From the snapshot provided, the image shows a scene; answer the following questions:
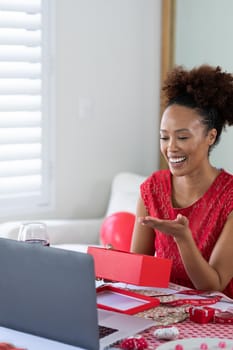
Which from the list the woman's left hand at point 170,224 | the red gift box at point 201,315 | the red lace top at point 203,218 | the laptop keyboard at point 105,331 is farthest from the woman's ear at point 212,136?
the laptop keyboard at point 105,331

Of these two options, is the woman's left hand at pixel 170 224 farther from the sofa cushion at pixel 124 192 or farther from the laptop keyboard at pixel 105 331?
the sofa cushion at pixel 124 192

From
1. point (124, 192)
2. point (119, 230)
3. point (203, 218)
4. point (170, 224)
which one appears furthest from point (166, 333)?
point (124, 192)

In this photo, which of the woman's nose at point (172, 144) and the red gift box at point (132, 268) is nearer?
the red gift box at point (132, 268)

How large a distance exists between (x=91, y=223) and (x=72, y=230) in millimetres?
136

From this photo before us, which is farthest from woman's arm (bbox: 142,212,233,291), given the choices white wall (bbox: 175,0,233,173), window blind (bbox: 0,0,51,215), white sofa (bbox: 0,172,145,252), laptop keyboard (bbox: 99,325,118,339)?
window blind (bbox: 0,0,51,215)

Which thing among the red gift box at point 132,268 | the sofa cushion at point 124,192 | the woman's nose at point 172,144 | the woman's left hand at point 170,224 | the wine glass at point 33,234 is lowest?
the sofa cushion at point 124,192

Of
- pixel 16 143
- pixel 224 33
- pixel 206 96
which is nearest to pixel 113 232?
pixel 16 143

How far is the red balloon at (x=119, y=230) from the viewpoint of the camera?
368cm

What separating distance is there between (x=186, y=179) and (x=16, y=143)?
72.4 inches

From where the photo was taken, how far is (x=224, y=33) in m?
4.08

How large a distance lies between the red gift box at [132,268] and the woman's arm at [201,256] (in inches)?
3.4

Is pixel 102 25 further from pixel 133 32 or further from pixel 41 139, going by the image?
pixel 41 139

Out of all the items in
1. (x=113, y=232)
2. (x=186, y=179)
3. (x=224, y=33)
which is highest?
(x=224, y=33)

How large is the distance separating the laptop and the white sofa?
2172 millimetres
